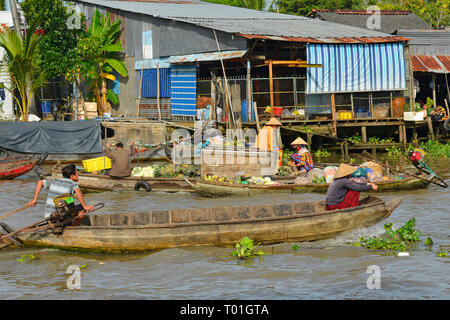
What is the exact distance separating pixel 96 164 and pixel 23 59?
8.87 meters

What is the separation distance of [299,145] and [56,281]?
8.08 metres

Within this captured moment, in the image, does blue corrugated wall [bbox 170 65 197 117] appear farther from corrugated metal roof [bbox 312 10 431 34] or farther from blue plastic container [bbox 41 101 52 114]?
corrugated metal roof [bbox 312 10 431 34]

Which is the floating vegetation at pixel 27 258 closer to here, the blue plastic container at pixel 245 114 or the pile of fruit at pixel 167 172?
the pile of fruit at pixel 167 172

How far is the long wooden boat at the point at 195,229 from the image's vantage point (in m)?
10.1

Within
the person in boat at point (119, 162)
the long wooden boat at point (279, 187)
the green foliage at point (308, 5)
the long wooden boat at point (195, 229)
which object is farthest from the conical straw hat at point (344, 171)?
the green foliage at point (308, 5)

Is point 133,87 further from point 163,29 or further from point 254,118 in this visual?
point 254,118

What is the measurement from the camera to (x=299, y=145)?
15508 millimetres

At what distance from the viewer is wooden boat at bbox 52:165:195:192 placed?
629 inches

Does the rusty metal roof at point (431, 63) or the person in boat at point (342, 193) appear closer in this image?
the person in boat at point (342, 193)

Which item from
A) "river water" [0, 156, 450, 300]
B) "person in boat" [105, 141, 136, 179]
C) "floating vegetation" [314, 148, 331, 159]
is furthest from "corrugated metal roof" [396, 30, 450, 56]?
"river water" [0, 156, 450, 300]

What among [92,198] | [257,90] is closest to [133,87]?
[257,90]

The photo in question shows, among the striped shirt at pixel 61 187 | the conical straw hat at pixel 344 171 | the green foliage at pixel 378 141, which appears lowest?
the striped shirt at pixel 61 187

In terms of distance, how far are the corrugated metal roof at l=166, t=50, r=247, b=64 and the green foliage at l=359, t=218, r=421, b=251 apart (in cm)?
1194

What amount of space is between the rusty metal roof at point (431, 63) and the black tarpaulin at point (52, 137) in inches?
529
